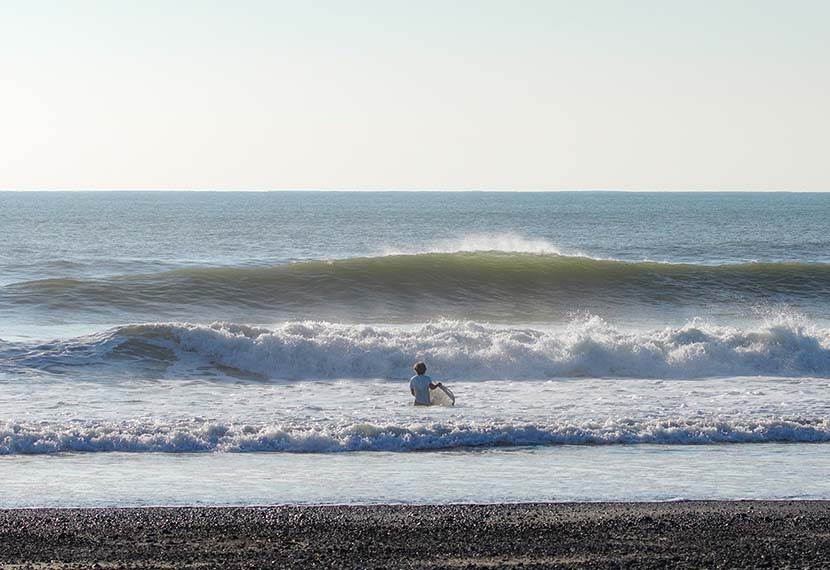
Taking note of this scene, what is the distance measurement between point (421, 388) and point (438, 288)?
15.3m

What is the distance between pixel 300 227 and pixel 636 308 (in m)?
50.3

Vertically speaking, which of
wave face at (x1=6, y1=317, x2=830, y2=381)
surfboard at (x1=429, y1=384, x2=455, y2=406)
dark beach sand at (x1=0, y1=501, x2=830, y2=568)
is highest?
wave face at (x1=6, y1=317, x2=830, y2=381)

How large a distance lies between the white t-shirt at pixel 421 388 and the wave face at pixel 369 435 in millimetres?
1640

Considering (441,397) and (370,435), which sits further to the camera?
(441,397)

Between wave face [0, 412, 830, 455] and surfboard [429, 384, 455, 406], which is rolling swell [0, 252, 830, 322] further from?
wave face [0, 412, 830, 455]

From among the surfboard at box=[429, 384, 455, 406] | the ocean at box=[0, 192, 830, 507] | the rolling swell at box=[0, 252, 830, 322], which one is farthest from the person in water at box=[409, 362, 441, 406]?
the rolling swell at box=[0, 252, 830, 322]

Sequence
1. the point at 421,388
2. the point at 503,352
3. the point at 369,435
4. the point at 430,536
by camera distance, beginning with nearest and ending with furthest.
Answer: the point at 430,536 → the point at 369,435 → the point at 421,388 → the point at 503,352

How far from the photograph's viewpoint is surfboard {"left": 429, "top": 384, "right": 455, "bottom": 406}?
43.7 ft

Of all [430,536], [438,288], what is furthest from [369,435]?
[438,288]

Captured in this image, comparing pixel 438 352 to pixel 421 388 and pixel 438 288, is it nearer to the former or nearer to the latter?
pixel 421 388

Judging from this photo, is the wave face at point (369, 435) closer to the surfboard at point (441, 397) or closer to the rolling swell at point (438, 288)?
the surfboard at point (441, 397)

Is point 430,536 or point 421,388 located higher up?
point 421,388

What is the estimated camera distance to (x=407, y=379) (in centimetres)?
1625

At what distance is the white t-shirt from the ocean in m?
0.25
